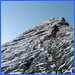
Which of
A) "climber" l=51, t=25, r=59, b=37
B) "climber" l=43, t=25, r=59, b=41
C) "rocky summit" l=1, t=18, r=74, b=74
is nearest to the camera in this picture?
"rocky summit" l=1, t=18, r=74, b=74

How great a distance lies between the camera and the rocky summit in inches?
1454

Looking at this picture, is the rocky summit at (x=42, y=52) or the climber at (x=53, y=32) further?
the climber at (x=53, y=32)

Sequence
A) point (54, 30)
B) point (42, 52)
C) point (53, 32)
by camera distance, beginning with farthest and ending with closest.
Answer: point (54, 30) → point (53, 32) → point (42, 52)

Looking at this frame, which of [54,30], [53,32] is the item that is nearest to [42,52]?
[53,32]

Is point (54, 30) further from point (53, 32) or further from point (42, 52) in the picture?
point (42, 52)

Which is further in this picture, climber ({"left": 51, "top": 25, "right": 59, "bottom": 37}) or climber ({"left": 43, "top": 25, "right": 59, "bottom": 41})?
climber ({"left": 51, "top": 25, "right": 59, "bottom": 37})

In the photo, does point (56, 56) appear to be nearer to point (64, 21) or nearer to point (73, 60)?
point (73, 60)

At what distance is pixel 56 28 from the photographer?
49.5 meters

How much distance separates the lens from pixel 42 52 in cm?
4119

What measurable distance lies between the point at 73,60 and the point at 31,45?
11.4 metres

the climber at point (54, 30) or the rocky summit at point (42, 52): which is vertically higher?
the climber at point (54, 30)

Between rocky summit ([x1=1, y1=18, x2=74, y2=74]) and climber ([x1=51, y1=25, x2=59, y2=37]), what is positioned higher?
climber ([x1=51, y1=25, x2=59, y2=37])

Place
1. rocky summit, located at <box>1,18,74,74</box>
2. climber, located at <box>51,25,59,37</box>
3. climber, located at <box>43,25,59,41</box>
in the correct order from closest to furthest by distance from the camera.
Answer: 1. rocky summit, located at <box>1,18,74,74</box>
2. climber, located at <box>43,25,59,41</box>
3. climber, located at <box>51,25,59,37</box>

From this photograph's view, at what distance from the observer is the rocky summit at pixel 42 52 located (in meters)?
36.9
